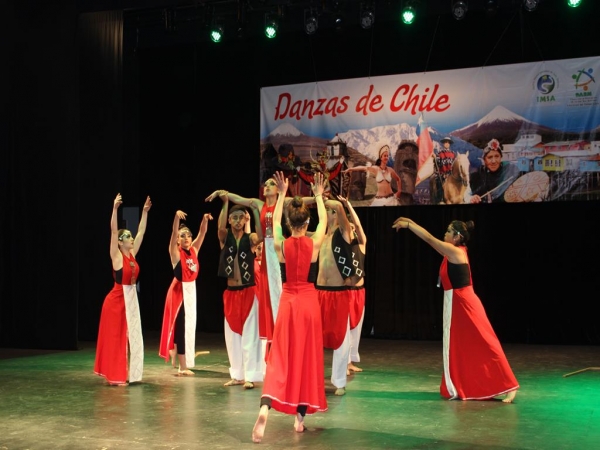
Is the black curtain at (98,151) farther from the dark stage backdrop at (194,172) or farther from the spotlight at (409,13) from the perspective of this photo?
the spotlight at (409,13)

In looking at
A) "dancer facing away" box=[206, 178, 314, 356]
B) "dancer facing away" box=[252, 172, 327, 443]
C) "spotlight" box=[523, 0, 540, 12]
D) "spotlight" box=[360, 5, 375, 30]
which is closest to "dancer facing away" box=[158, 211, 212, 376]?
"dancer facing away" box=[206, 178, 314, 356]

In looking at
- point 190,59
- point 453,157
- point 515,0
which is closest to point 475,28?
point 515,0

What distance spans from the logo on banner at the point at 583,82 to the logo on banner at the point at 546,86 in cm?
25

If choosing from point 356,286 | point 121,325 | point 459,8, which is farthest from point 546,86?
point 121,325

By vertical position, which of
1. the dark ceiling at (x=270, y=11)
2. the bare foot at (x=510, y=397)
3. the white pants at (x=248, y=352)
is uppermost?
the dark ceiling at (x=270, y=11)

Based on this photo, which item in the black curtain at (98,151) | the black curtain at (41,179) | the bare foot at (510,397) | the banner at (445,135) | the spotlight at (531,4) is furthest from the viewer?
the black curtain at (98,151)

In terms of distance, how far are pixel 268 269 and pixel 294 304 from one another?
1.79 meters

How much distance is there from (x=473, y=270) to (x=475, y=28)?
3.19 meters

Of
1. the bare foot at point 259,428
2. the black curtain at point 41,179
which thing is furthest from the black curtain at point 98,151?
the bare foot at point 259,428

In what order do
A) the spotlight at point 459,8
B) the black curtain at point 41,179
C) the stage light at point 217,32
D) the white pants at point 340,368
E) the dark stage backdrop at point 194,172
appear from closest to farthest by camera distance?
the white pants at point 340,368 → the spotlight at point 459,8 → the black curtain at point 41,179 → the dark stage backdrop at point 194,172 → the stage light at point 217,32

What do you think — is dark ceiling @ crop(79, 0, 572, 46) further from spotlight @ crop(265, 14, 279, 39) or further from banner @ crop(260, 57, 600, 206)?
banner @ crop(260, 57, 600, 206)

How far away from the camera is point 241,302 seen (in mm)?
6961

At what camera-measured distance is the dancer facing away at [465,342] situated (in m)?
6.06

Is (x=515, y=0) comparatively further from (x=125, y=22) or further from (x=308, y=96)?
(x=125, y=22)
